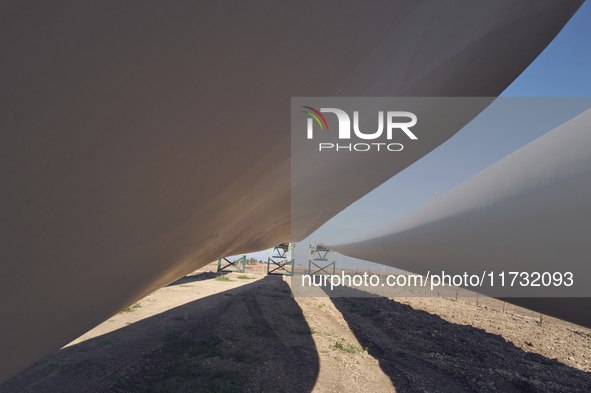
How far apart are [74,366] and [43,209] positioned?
6.17m

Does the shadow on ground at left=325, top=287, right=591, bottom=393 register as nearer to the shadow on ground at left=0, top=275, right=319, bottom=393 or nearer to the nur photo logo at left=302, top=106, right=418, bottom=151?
the shadow on ground at left=0, top=275, right=319, bottom=393

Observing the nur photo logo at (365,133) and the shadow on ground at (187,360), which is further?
the shadow on ground at (187,360)

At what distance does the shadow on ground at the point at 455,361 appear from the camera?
5090 millimetres

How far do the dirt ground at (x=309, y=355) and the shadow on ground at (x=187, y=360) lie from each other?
0.02 m

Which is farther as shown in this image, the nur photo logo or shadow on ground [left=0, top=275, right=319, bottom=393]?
shadow on ground [left=0, top=275, right=319, bottom=393]

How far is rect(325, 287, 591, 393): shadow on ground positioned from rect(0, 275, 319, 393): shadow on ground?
5.69ft

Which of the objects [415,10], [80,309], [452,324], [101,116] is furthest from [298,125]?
[452,324]

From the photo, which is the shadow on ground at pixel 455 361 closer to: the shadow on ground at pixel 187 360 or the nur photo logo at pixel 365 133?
the shadow on ground at pixel 187 360

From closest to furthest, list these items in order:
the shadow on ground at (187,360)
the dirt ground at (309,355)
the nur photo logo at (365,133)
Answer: the nur photo logo at (365,133) → the shadow on ground at (187,360) → the dirt ground at (309,355)

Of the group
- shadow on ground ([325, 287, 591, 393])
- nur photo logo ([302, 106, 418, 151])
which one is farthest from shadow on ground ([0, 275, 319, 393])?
nur photo logo ([302, 106, 418, 151])

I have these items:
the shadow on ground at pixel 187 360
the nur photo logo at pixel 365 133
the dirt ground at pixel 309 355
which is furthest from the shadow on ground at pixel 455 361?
the nur photo logo at pixel 365 133

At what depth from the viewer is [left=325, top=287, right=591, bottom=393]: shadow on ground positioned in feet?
16.7

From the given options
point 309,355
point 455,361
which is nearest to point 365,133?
point 309,355

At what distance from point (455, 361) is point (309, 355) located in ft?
10.3
